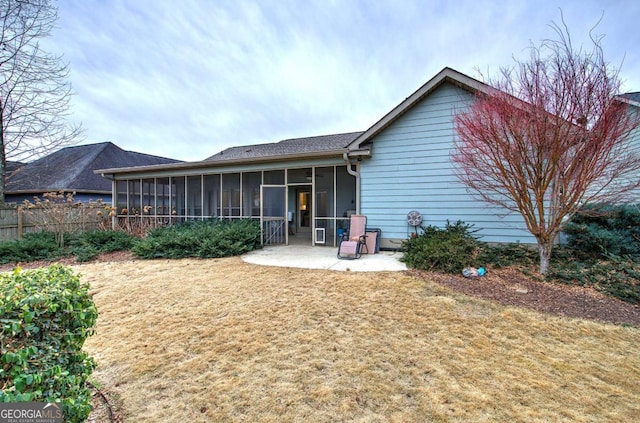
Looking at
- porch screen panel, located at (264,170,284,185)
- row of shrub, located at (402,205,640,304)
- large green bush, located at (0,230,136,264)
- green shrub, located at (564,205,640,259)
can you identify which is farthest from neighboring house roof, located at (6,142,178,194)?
green shrub, located at (564,205,640,259)

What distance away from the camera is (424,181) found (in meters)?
7.84

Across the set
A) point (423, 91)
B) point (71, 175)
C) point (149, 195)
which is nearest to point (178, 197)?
point (149, 195)

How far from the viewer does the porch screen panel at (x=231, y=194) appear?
10930 mm

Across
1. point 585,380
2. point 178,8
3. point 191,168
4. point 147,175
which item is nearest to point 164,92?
point 147,175

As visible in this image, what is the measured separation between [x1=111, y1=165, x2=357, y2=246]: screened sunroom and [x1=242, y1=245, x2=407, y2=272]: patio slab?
1.30 meters

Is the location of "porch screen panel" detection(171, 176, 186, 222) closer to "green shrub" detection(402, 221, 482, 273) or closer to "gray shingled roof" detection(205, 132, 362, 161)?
"gray shingled roof" detection(205, 132, 362, 161)

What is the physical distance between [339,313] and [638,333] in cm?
349

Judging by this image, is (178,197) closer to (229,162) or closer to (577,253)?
(229,162)

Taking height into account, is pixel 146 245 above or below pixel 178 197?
below

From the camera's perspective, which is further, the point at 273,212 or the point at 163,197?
the point at 163,197

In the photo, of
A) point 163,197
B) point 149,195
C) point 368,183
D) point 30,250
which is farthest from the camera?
point 149,195

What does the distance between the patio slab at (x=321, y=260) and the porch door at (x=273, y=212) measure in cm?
116

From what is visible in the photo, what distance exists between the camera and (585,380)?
8.09 ft

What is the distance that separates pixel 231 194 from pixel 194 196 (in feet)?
5.89
